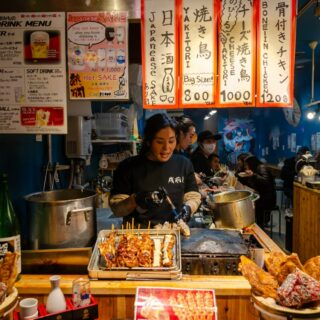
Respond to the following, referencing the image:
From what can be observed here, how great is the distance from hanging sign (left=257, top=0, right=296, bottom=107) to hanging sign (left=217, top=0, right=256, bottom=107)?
6cm

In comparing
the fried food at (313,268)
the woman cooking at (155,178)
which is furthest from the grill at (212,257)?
the woman cooking at (155,178)

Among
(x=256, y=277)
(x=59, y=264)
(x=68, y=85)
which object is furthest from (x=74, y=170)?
(x=256, y=277)

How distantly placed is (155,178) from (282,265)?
1.56m

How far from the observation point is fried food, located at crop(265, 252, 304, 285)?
4.71 feet

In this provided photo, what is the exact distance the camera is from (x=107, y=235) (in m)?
2.07

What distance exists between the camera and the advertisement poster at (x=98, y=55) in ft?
7.38

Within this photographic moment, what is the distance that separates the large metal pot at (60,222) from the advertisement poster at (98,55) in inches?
30.7

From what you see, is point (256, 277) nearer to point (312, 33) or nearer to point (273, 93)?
point (273, 93)

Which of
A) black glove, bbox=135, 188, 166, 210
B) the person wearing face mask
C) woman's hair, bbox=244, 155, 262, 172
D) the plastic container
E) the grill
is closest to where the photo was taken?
the grill

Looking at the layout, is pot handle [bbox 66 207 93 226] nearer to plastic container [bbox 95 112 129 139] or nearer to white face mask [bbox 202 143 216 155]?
white face mask [bbox 202 143 216 155]

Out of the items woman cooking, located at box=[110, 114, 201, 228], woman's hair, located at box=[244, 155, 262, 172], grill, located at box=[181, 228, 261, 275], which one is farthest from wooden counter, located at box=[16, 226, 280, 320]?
woman's hair, located at box=[244, 155, 262, 172]

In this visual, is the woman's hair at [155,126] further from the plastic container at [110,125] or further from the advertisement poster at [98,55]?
the plastic container at [110,125]

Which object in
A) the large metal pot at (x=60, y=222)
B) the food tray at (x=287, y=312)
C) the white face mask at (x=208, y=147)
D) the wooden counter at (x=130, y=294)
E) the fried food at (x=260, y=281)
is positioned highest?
the white face mask at (x=208, y=147)

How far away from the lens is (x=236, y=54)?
7.48 feet
